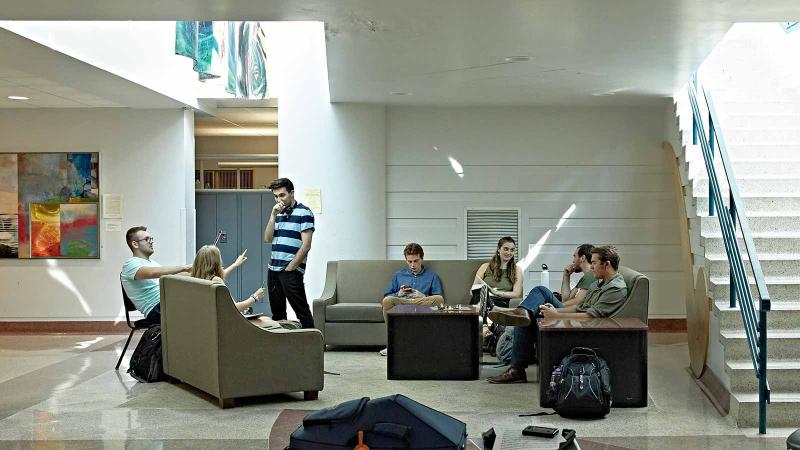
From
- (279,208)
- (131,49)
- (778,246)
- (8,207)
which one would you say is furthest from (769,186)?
(8,207)

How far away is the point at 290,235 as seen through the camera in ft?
31.3

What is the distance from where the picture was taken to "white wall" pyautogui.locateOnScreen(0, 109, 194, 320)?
38.0 feet

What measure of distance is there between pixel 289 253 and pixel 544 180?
3.44 meters

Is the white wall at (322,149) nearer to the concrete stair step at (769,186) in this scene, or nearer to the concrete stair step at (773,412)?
the concrete stair step at (769,186)

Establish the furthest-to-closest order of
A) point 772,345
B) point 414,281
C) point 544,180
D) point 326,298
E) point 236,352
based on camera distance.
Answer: point 544,180, point 326,298, point 414,281, point 236,352, point 772,345

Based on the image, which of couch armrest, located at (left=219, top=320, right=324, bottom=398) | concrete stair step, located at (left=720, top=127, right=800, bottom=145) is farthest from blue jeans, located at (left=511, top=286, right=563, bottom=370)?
concrete stair step, located at (left=720, top=127, right=800, bottom=145)

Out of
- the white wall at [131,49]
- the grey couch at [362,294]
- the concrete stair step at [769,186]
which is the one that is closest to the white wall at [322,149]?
the grey couch at [362,294]

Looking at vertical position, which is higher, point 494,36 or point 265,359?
point 494,36

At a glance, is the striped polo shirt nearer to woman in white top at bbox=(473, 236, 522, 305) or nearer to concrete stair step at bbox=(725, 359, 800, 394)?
woman in white top at bbox=(473, 236, 522, 305)

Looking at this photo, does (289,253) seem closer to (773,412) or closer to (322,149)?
(322,149)

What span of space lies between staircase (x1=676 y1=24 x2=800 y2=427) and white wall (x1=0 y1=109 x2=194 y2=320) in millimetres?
5691

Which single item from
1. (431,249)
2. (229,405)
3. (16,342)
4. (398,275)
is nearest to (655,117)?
(431,249)

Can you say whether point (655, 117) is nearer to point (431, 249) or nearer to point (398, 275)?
point (431, 249)

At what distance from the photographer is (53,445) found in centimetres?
589
